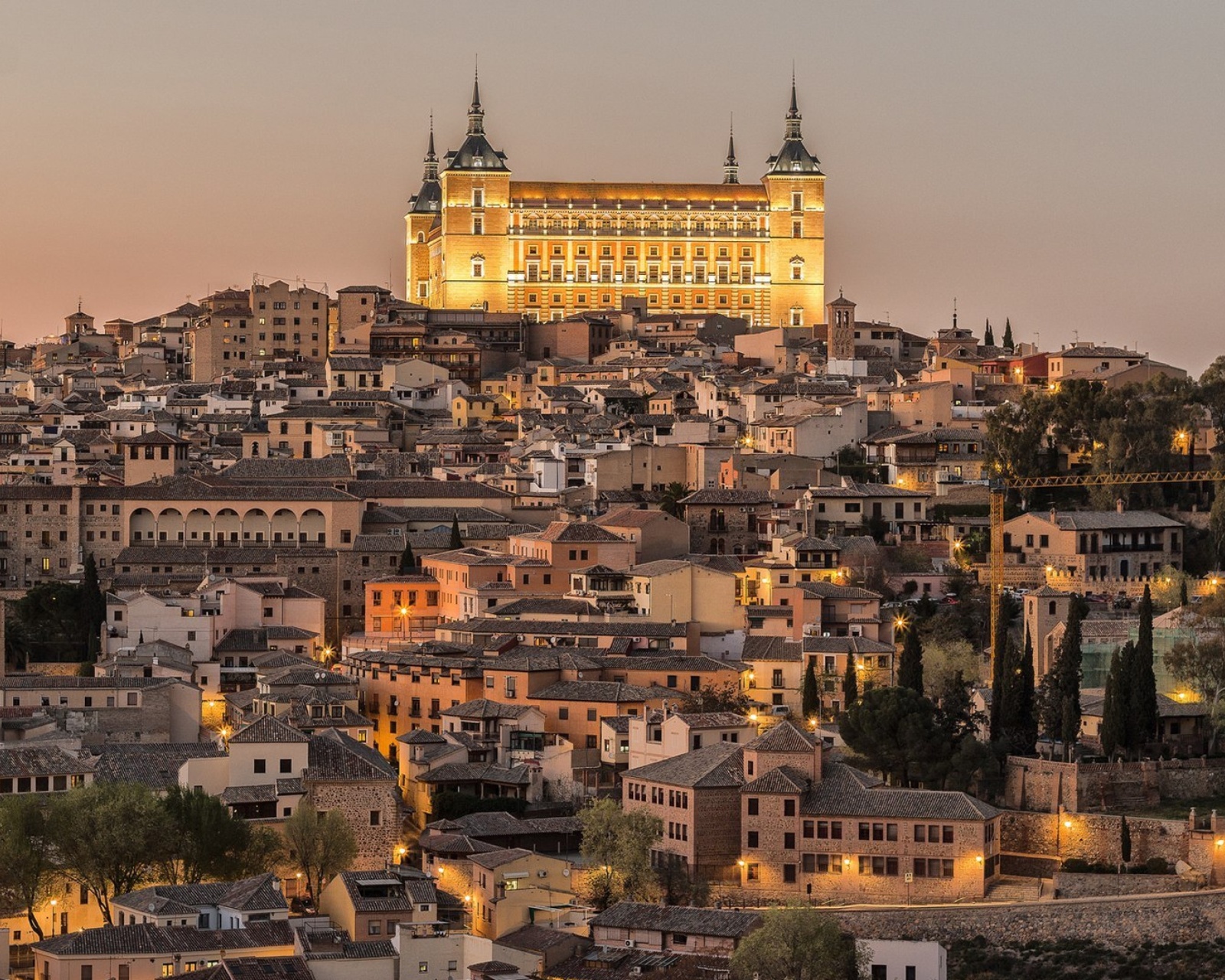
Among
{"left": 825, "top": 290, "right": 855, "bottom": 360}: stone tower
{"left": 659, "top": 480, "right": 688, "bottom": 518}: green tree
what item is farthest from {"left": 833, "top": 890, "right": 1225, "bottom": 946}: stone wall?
{"left": 825, "top": 290, "right": 855, "bottom": 360}: stone tower

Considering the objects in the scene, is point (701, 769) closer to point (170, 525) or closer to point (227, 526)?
point (227, 526)

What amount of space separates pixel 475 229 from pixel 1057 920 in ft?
206

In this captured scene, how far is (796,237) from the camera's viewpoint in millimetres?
101312

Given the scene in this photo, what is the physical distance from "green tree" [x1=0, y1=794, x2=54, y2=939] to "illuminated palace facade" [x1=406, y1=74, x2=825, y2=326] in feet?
195

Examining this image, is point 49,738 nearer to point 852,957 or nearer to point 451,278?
point 852,957

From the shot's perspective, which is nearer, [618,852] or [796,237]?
[618,852]

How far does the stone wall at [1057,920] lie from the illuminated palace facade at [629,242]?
199 feet

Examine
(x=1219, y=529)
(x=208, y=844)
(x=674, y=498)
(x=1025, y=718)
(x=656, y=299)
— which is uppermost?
(x=656, y=299)

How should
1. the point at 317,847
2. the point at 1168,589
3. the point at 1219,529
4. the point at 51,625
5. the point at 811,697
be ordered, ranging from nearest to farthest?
the point at 317,847 < the point at 811,697 < the point at 1168,589 < the point at 1219,529 < the point at 51,625

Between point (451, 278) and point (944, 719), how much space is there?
56.4m

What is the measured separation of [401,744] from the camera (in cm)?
4694

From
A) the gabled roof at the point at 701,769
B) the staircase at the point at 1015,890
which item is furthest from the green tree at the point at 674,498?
the staircase at the point at 1015,890

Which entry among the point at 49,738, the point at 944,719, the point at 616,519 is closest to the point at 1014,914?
the point at 944,719

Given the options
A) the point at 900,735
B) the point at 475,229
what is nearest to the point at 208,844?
the point at 900,735
